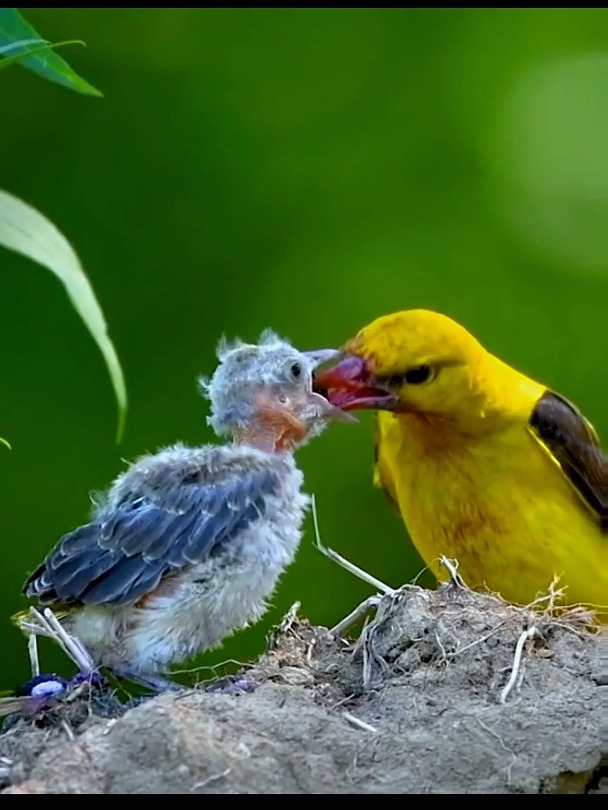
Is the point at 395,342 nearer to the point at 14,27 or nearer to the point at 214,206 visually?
the point at 14,27

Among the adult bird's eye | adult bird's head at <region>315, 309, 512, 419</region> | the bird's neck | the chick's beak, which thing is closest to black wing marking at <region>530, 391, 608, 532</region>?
adult bird's head at <region>315, 309, 512, 419</region>

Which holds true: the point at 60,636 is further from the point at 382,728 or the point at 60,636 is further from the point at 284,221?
the point at 284,221

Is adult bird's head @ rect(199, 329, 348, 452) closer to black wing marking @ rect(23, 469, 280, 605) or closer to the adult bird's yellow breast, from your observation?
black wing marking @ rect(23, 469, 280, 605)

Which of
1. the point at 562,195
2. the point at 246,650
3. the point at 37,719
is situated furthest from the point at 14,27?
the point at 562,195

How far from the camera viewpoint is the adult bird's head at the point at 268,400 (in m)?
2.13

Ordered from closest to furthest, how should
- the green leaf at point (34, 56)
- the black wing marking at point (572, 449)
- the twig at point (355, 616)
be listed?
the green leaf at point (34, 56), the twig at point (355, 616), the black wing marking at point (572, 449)

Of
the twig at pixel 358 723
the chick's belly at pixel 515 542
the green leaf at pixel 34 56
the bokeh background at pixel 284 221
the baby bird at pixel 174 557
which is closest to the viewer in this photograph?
the twig at pixel 358 723

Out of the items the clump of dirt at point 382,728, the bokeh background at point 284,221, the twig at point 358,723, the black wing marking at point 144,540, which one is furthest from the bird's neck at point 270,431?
the bokeh background at point 284,221

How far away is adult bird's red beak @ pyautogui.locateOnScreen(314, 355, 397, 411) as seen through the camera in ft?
7.52

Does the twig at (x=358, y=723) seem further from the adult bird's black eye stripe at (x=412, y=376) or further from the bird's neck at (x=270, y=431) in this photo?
the adult bird's black eye stripe at (x=412, y=376)

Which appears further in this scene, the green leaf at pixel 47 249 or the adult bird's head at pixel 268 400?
the adult bird's head at pixel 268 400

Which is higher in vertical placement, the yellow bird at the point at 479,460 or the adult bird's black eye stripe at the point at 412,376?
the adult bird's black eye stripe at the point at 412,376

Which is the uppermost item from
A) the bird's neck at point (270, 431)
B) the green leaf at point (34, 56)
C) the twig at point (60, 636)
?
the green leaf at point (34, 56)

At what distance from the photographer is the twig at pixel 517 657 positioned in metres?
1.61
